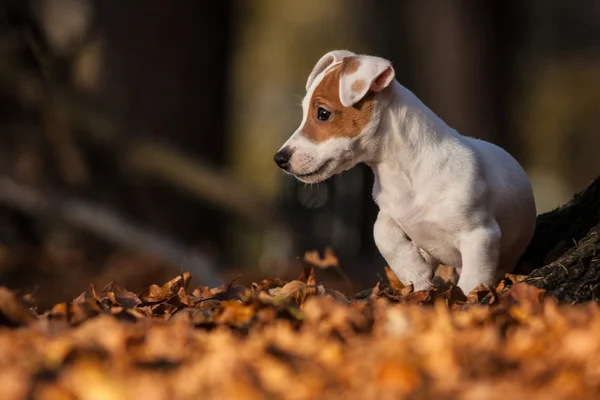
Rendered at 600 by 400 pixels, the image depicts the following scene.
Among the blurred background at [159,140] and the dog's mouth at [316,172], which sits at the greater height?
the blurred background at [159,140]

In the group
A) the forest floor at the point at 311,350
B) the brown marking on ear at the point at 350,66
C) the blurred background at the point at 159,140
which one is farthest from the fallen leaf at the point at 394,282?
the blurred background at the point at 159,140

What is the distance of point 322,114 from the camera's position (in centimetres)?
380

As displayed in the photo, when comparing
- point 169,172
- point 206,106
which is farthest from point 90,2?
point 169,172

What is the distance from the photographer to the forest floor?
1935 millimetres

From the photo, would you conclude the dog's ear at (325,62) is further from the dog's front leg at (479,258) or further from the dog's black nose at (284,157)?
the dog's front leg at (479,258)

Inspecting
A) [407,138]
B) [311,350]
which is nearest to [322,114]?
[407,138]

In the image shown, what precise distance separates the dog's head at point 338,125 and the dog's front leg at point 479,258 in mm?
576

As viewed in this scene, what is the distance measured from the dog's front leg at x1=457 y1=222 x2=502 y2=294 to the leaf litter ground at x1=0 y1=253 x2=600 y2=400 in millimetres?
470

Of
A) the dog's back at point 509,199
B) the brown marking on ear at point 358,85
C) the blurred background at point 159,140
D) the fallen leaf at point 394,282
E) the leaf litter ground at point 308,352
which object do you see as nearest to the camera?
the leaf litter ground at point 308,352

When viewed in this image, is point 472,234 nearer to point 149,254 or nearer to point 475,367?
point 475,367

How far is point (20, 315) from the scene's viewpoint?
114 inches

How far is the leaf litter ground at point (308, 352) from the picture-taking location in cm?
193

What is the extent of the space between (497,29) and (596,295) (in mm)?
8504

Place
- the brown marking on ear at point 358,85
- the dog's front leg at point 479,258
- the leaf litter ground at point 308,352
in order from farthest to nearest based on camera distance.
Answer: the brown marking on ear at point 358,85 < the dog's front leg at point 479,258 < the leaf litter ground at point 308,352
